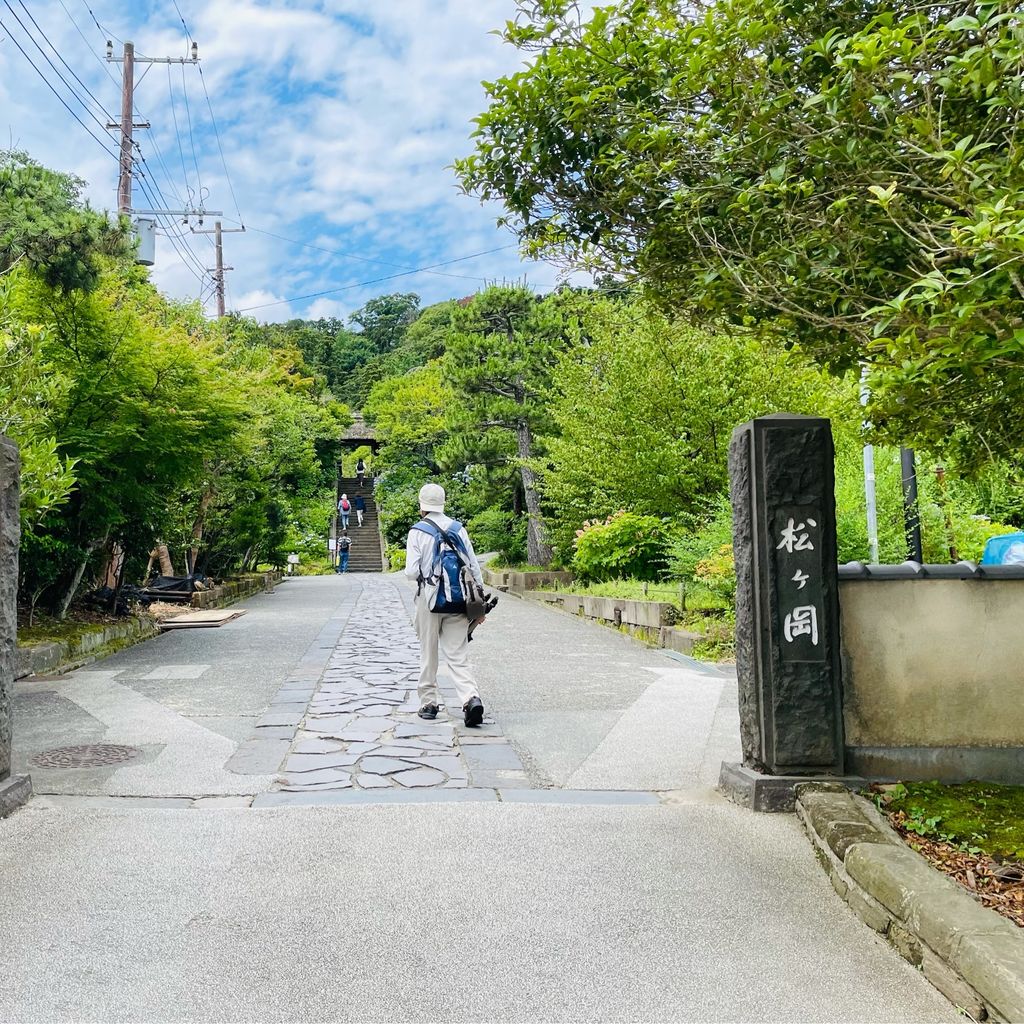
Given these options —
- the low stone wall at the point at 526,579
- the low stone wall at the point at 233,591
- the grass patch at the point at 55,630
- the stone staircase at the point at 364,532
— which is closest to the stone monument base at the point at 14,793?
the grass patch at the point at 55,630

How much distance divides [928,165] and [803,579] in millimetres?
2369

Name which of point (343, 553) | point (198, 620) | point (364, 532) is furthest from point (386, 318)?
point (198, 620)

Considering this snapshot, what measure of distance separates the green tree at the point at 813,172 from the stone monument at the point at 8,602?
3246 mm

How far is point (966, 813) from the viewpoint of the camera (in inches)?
191

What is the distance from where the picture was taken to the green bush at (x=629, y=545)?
16.9 metres

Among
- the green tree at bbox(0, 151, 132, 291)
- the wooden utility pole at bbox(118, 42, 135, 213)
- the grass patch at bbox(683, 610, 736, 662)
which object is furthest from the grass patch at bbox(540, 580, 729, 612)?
the wooden utility pole at bbox(118, 42, 135, 213)

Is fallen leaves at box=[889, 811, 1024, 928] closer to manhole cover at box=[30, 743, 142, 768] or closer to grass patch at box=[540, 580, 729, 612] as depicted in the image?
manhole cover at box=[30, 743, 142, 768]

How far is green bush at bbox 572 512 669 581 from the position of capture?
16.9 meters

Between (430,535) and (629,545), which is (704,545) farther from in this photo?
(430,535)

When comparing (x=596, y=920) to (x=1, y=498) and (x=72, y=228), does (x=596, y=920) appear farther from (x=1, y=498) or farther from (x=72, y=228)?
(x=72, y=228)

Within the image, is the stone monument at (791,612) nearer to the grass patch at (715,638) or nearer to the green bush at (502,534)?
the grass patch at (715,638)

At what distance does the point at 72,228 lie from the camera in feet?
31.0

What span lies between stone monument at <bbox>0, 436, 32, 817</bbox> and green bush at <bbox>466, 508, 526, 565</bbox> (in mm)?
22552

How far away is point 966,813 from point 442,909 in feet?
9.39
